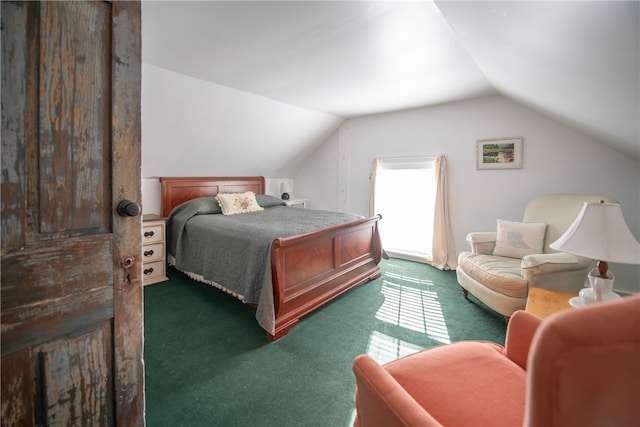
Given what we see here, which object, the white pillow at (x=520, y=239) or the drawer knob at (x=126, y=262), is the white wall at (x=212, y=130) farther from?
the white pillow at (x=520, y=239)

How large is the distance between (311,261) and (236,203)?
1720 millimetres

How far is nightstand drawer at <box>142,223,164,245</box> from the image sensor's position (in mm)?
3131

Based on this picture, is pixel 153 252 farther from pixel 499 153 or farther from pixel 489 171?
pixel 499 153

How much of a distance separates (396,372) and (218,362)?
1.33m

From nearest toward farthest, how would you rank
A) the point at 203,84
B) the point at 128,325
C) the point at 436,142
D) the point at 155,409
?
the point at 128,325, the point at 155,409, the point at 203,84, the point at 436,142

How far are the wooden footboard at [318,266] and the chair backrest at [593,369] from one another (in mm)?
1857

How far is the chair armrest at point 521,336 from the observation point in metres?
1.13

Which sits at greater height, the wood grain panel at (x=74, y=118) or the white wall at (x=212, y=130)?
the white wall at (x=212, y=130)

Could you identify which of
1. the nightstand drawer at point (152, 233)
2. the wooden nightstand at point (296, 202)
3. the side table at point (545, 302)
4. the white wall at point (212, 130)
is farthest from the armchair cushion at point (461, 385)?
the wooden nightstand at point (296, 202)

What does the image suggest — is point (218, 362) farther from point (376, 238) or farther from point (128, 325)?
point (376, 238)

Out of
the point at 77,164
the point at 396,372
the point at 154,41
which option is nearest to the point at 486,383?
the point at 396,372

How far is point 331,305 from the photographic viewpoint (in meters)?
2.76

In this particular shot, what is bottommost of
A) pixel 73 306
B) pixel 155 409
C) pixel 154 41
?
pixel 155 409

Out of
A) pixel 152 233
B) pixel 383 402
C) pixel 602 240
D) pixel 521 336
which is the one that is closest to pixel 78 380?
pixel 383 402
